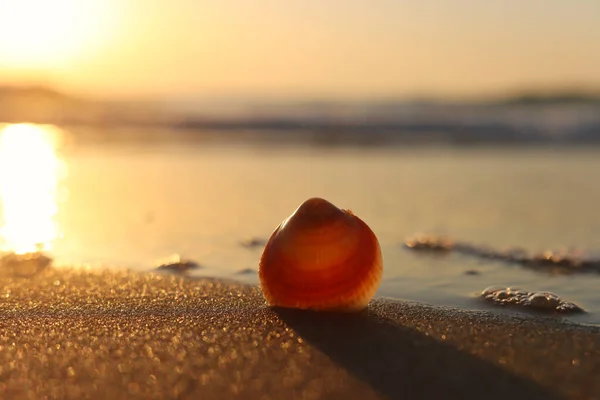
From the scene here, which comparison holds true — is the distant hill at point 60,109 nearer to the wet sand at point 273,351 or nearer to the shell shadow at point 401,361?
the wet sand at point 273,351

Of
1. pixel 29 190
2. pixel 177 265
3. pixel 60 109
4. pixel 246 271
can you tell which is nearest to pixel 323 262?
pixel 246 271

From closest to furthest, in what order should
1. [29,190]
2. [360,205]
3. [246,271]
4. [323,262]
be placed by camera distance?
[323,262] → [246,271] → [360,205] → [29,190]

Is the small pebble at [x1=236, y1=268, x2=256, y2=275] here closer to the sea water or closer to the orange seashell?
the sea water

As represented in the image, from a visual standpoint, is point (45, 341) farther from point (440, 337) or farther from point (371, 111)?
point (371, 111)

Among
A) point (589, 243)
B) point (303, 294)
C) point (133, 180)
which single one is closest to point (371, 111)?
point (133, 180)

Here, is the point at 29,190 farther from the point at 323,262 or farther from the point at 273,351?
the point at 273,351

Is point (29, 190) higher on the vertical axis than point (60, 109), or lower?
lower

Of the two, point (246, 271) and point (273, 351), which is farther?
point (246, 271)
